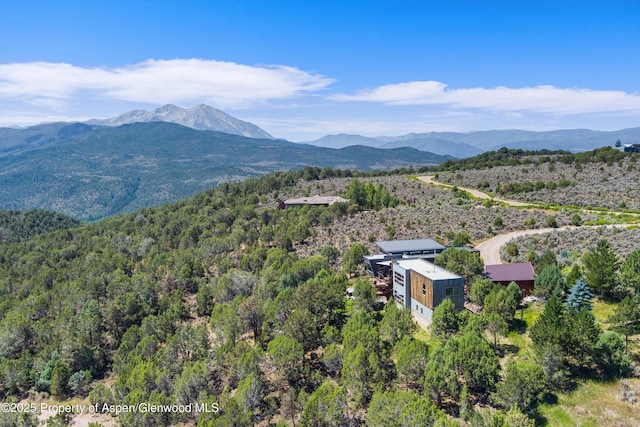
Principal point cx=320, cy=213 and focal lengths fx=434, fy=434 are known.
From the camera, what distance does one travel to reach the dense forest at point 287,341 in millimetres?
28391

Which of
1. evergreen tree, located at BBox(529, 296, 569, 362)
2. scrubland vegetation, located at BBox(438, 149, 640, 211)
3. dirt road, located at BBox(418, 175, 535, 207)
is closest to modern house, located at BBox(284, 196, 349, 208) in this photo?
dirt road, located at BBox(418, 175, 535, 207)

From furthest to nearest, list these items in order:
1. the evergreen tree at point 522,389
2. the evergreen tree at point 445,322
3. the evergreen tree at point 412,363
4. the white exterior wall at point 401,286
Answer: the white exterior wall at point 401,286 < the evergreen tree at point 445,322 < the evergreen tree at point 412,363 < the evergreen tree at point 522,389

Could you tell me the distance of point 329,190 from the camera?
363ft

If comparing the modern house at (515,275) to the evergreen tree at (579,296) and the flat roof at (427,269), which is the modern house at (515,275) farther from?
the evergreen tree at (579,296)

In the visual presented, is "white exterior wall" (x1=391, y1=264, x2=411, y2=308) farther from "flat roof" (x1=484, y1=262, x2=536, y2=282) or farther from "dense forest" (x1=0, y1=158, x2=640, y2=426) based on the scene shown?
"flat roof" (x1=484, y1=262, x2=536, y2=282)

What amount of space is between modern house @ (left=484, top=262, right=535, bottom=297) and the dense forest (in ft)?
7.41

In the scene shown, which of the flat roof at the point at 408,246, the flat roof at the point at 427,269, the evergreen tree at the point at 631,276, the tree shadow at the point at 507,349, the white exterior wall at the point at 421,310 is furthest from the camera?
the flat roof at the point at 408,246

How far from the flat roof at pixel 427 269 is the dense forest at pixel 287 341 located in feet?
7.40

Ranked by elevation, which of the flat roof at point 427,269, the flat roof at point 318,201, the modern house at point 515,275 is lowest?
the modern house at point 515,275

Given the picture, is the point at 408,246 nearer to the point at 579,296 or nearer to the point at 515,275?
the point at 515,275

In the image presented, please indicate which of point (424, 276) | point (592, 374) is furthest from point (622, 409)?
point (424, 276)

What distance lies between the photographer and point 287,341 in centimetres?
3494

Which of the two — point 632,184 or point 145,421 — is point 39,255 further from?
point 632,184

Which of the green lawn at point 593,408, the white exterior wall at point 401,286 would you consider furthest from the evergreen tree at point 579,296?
the white exterior wall at point 401,286
